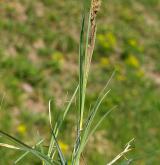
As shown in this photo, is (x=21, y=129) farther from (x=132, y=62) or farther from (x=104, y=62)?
(x=132, y=62)

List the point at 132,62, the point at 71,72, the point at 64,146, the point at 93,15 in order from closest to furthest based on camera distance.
Result: the point at 93,15 → the point at 64,146 → the point at 71,72 → the point at 132,62

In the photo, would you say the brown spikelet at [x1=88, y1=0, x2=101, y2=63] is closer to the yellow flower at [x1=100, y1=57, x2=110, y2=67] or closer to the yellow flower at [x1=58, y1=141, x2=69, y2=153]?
the yellow flower at [x1=58, y1=141, x2=69, y2=153]

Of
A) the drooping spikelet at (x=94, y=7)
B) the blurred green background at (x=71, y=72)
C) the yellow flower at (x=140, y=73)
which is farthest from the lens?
the yellow flower at (x=140, y=73)

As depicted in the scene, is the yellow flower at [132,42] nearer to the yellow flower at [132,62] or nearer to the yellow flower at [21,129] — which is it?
the yellow flower at [132,62]

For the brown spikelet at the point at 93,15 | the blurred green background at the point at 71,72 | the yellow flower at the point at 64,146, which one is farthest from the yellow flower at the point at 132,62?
the brown spikelet at the point at 93,15

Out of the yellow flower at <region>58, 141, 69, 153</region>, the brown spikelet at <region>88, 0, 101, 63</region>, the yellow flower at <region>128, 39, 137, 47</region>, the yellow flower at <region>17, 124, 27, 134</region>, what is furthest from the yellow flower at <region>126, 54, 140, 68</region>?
the brown spikelet at <region>88, 0, 101, 63</region>

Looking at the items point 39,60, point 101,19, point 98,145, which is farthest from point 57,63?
point 101,19

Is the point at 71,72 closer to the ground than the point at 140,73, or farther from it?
farther from it

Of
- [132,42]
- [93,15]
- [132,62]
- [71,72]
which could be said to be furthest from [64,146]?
[93,15]

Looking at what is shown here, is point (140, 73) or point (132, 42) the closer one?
point (140, 73)
